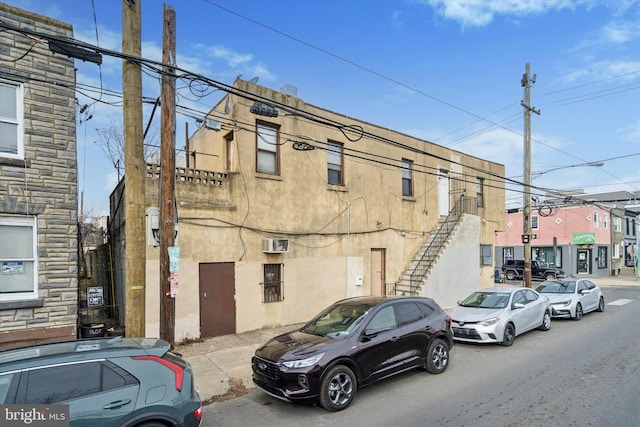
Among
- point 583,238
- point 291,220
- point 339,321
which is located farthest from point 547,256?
point 339,321

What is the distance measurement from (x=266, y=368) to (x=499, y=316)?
6447 millimetres

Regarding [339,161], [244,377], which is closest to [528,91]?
[339,161]

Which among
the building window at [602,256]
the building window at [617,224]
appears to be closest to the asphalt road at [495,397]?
the building window at [602,256]

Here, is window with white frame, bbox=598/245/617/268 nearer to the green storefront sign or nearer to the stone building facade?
the green storefront sign

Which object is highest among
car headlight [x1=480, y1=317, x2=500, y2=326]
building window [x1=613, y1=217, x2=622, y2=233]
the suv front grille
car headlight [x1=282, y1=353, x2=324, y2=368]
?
building window [x1=613, y1=217, x2=622, y2=233]

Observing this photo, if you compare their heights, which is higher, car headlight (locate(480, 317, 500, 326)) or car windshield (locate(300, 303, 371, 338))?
car windshield (locate(300, 303, 371, 338))

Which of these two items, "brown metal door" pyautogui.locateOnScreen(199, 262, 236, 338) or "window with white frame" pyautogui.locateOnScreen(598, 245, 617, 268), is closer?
"brown metal door" pyautogui.locateOnScreen(199, 262, 236, 338)

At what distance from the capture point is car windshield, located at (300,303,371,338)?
6.41 metres

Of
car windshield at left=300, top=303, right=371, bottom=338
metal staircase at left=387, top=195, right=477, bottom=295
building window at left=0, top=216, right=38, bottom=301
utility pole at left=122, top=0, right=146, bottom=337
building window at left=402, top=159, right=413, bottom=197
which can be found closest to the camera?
utility pole at left=122, top=0, right=146, bottom=337

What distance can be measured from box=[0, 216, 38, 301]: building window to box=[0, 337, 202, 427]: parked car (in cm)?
432

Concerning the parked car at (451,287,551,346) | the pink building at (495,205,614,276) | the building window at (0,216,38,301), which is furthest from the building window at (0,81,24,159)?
the pink building at (495,205,614,276)

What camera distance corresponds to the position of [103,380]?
3850 mm

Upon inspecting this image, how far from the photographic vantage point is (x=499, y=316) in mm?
9438

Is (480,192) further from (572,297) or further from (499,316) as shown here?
(499,316)
